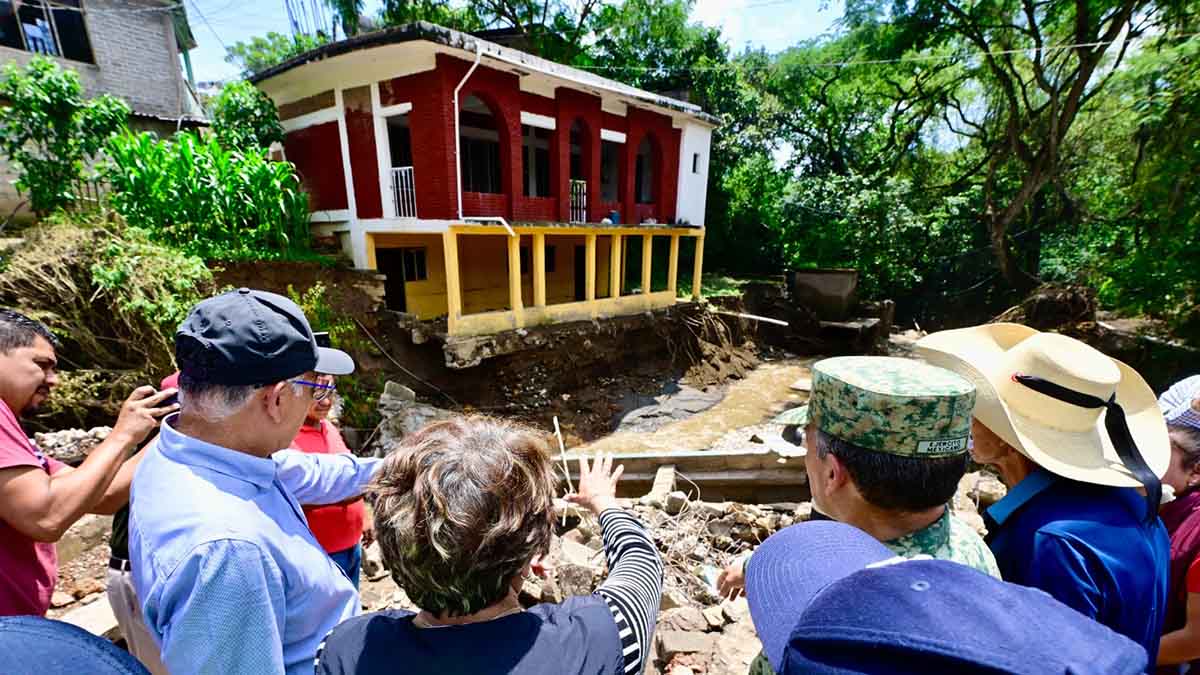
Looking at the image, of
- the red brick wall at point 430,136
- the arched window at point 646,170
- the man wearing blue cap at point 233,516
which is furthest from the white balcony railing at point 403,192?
the man wearing blue cap at point 233,516

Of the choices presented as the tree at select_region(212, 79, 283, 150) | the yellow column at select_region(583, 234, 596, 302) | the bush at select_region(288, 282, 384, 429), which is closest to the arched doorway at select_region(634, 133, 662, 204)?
the yellow column at select_region(583, 234, 596, 302)

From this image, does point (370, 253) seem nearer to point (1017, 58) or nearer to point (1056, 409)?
point (1056, 409)

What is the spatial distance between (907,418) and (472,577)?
39.5 inches

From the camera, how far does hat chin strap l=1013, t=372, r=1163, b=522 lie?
4.32 ft

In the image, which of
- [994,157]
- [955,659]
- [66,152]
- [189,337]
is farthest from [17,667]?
[994,157]

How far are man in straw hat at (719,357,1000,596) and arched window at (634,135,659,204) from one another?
13746 mm

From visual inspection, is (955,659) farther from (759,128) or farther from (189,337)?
(759,128)

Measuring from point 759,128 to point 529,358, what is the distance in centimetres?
1479

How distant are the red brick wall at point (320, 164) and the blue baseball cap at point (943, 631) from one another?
11.4 metres

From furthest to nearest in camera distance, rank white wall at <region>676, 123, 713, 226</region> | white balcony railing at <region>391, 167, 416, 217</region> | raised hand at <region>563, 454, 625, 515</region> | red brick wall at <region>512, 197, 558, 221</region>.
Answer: white wall at <region>676, 123, 713, 226</region> → red brick wall at <region>512, 197, 558, 221</region> → white balcony railing at <region>391, 167, 416, 217</region> → raised hand at <region>563, 454, 625, 515</region>

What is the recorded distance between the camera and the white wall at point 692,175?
46.6 feet

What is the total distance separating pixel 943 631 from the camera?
527 mm

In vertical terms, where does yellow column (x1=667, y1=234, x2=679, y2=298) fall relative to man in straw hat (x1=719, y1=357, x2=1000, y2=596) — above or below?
below

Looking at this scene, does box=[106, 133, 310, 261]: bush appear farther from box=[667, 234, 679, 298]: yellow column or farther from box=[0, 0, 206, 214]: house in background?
box=[667, 234, 679, 298]: yellow column
